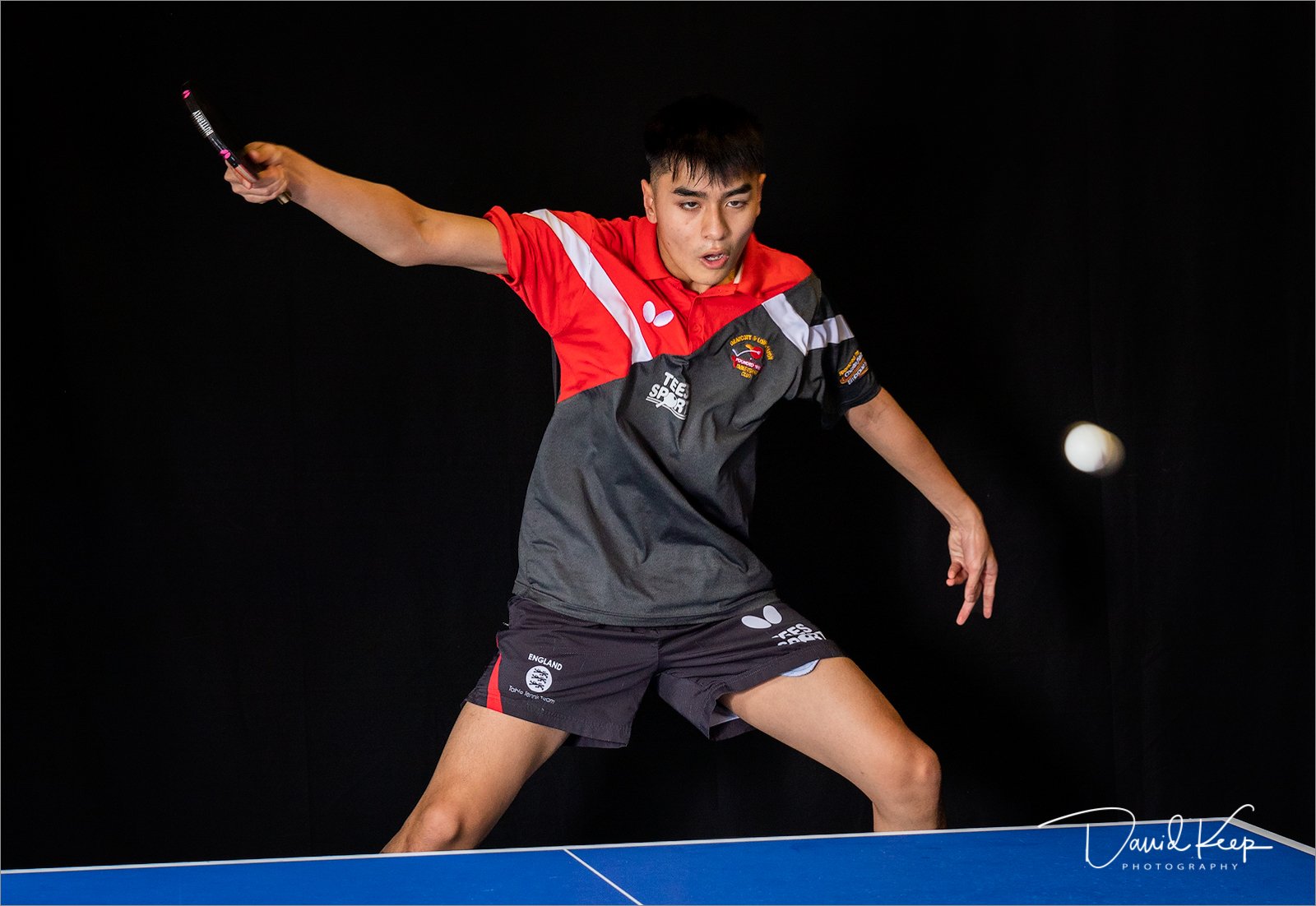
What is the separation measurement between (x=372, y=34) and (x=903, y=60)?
1386 millimetres

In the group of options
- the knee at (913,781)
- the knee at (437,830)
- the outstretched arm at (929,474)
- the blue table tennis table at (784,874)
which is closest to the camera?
the blue table tennis table at (784,874)

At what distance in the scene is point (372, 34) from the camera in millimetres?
3035

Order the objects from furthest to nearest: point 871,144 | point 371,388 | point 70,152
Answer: point 871,144
point 371,388
point 70,152

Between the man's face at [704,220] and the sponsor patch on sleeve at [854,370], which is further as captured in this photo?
the sponsor patch on sleeve at [854,370]

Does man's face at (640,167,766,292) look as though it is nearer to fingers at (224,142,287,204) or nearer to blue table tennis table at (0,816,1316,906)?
fingers at (224,142,287,204)

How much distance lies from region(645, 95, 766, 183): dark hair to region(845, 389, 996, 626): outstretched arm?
0.60m

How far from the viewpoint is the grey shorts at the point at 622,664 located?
2389mm

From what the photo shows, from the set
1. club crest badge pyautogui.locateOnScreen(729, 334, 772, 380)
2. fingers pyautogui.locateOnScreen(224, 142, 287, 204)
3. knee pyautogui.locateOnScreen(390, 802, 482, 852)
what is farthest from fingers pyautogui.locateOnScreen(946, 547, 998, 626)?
fingers pyautogui.locateOnScreen(224, 142, 287, 204)

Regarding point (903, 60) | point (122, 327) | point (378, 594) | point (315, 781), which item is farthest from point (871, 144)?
point (315, 781)

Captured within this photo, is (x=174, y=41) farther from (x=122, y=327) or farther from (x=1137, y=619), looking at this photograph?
(x=1137, y=619)

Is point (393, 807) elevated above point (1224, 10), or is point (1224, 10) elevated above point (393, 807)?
point (1224, 10)

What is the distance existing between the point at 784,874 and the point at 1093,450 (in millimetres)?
2018
